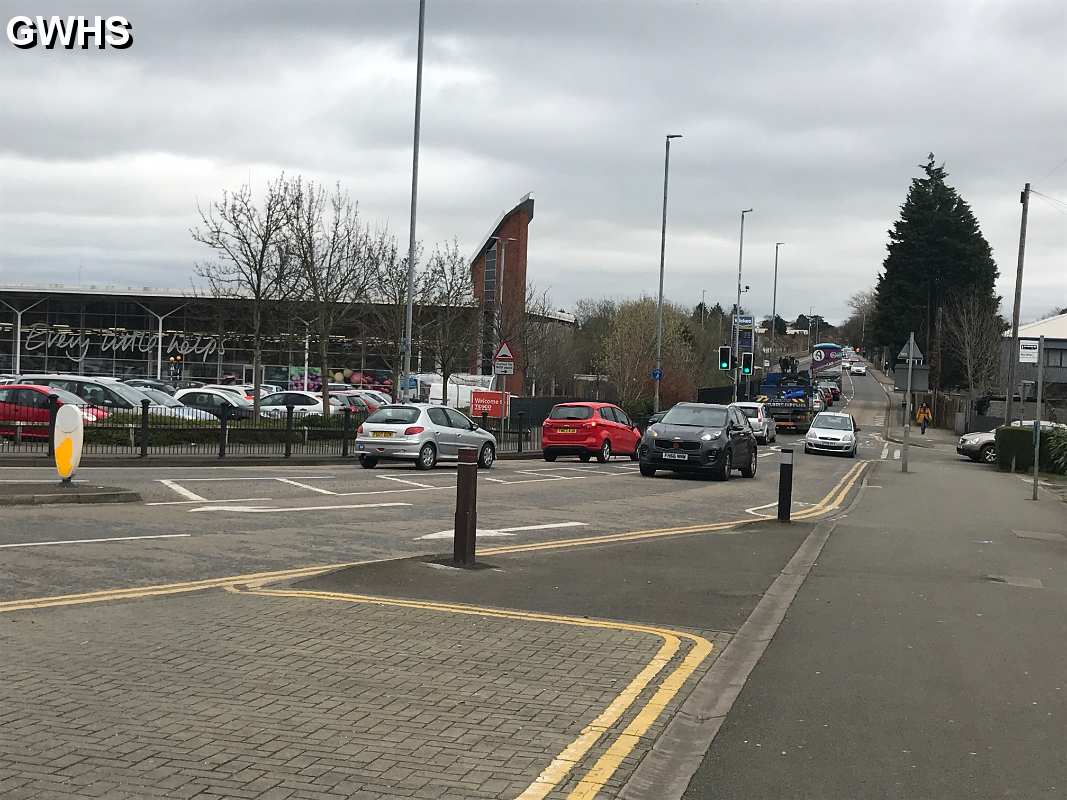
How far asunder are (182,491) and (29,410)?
971 centimetres

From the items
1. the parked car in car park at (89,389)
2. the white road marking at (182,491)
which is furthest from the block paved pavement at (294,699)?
the parked car in car park at (89,389)

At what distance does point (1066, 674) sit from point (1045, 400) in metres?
53.8

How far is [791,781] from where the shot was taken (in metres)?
4.96

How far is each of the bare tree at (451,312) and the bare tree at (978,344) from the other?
38209 millimetres

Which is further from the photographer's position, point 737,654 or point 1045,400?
point 1045,400

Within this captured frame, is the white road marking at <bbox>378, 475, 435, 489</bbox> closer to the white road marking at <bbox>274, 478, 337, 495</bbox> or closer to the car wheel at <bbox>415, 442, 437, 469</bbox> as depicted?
the white road marking at <bbox>274, 478, 337, 495</bbox>

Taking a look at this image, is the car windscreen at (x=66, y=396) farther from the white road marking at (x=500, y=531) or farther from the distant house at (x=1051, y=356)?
the distant house at (x=1051, y=356)

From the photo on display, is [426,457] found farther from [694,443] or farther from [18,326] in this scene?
[18,326]

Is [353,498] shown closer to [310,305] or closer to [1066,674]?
[1066,674]

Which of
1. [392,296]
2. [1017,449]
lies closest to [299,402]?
A: [392,296]

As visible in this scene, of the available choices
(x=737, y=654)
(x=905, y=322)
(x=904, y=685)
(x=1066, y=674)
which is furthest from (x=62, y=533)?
(x=905, y=322)

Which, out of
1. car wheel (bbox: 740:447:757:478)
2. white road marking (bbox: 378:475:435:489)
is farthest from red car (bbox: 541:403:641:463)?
white road marking (bbox: 378:475:435:489)

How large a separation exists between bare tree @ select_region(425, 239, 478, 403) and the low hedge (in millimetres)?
19044

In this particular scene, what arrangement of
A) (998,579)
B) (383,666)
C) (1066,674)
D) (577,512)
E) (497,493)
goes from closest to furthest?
(383,666), (1066,674), (998,579), (577,512), (497,493)
